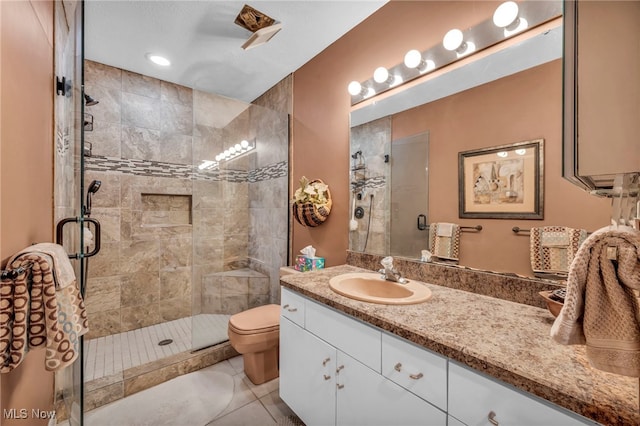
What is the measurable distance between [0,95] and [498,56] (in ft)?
6.10

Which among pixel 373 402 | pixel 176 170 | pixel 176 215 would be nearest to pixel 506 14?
pixel 373 402

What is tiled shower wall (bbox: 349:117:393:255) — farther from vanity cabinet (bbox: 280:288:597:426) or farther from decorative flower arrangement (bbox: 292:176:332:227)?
vanity cabinet (bbox: 280:288:597:426)

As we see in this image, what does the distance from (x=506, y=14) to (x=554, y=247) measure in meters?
1.07

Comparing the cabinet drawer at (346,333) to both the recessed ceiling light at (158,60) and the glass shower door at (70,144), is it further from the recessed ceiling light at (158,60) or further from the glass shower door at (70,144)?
the recessed ceiling light at (158,60)

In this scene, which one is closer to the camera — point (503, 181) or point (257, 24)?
point (503, 181)

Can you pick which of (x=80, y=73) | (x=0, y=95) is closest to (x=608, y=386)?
(x=0, y=95)

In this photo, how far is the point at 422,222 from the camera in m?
1.50

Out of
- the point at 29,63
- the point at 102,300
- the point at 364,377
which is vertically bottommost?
the point at 102,300

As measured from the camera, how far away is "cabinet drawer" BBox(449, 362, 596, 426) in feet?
1.99

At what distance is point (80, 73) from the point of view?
1.22m

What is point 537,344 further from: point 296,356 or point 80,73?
point 80,73

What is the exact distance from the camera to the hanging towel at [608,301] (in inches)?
18.3

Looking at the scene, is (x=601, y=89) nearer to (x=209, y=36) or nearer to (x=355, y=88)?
(x=355, y=88)

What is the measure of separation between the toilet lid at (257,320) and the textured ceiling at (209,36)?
2199 millimetres
